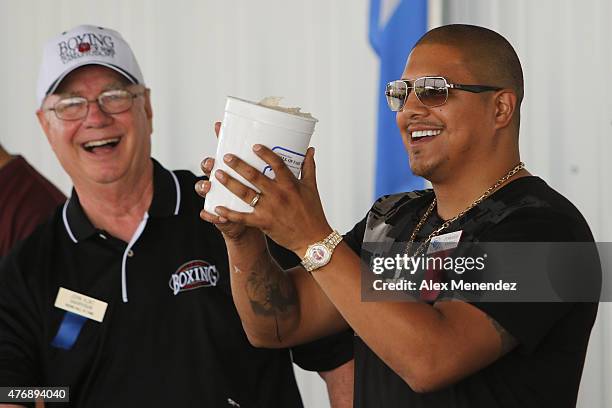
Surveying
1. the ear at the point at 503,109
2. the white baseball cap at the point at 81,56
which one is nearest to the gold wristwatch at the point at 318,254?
the ear at the point at 503,109

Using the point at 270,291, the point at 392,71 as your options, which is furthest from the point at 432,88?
the point at 392,71

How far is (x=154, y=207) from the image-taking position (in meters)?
2.11

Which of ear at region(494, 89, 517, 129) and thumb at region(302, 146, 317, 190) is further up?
ear at region(494, 89, 517, 129)

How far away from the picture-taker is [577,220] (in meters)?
1.39

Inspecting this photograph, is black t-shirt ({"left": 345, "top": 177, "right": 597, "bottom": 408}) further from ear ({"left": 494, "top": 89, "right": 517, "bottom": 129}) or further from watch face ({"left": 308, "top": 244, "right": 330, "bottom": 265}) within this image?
watch face ({"left": 308, "top": 244, "right": 330, "bottom": 265})

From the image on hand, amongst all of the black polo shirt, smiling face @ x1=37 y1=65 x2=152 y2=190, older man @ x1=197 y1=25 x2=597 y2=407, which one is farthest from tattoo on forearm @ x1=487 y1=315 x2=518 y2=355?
smiling face @ x1=37 y1=65 x2=152 y2=190

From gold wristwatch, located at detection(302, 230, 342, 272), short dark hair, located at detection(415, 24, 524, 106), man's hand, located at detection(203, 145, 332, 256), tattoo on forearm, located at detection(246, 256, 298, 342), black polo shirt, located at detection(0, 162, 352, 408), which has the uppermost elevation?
short dark hair, located at detection(415, 24, 524, 106)

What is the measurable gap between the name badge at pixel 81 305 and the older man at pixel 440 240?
411 mm

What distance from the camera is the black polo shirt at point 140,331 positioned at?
1.93 meters

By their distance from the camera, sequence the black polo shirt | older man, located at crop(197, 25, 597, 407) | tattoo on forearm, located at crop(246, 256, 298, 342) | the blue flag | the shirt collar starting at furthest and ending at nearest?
the blue flag → the shirt collar → the black polo shirt → tattoo on forearm, located at crop(246, 256, 298, 342) → older man, located at crop(197, 25, 597, 407)

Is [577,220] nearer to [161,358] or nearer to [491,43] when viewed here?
[491,43]

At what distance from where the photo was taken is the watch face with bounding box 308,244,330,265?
1334 millimetres

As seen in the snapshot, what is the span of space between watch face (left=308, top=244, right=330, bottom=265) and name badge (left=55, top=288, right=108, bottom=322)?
0.79 metres

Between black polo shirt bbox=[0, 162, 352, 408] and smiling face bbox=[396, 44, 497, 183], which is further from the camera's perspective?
black polo shirt bbox=[0, 162, 352, 408]
